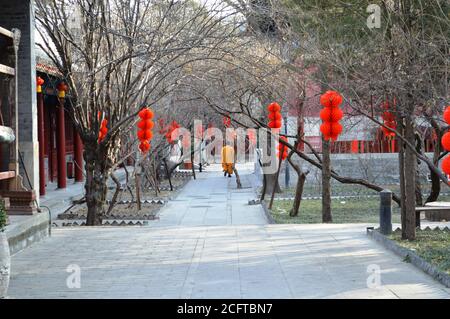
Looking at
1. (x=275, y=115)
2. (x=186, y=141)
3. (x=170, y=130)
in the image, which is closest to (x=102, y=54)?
(x=275, y=115)

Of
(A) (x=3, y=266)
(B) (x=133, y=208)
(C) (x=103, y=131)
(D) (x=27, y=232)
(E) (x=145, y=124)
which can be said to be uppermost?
(E) (x=145, y=124)

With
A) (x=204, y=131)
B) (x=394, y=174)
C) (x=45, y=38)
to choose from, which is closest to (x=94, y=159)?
(x=45, y=38)

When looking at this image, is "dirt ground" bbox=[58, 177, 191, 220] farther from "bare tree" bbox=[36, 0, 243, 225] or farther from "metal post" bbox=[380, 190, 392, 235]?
"metal post" bbox=[380, 190, 392, 235]

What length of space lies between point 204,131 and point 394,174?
12.3m

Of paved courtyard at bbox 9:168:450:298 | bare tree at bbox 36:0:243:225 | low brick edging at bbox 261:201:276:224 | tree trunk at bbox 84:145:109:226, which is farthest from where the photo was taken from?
low brick edging at bbox 261:201:276:224

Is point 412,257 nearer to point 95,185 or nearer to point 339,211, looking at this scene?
point 95,185

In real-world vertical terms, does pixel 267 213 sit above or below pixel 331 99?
below

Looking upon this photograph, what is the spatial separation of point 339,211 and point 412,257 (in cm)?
1089

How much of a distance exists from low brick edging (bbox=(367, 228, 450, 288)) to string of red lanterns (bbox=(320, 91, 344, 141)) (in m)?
2.17

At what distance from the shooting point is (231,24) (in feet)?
51.0

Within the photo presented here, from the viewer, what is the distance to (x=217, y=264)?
994cm

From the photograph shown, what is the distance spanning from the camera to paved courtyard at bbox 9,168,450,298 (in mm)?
8117

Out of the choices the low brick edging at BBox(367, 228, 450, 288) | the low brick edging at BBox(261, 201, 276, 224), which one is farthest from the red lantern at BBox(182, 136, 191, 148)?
the low brick edging at BBox(367, 228, 450, 288)

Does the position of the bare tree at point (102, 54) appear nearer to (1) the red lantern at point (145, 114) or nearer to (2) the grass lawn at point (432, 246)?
(1) the red lantern at point (145, 114)
